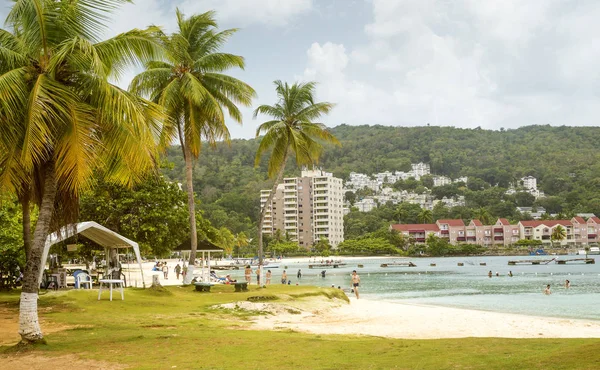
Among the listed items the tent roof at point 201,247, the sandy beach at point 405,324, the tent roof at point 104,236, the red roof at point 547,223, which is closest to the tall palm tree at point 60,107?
the sandy beach at point 405,324

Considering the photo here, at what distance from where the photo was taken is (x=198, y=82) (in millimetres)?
24016

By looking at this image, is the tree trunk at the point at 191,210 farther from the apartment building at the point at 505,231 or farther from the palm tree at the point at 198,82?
the apartment building at the point at 505,231

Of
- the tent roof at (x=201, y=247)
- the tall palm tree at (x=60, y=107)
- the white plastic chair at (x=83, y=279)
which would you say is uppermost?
the tall palm tree at (x=60, y=107)

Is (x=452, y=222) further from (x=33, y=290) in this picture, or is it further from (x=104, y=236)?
(x=33, y=290)

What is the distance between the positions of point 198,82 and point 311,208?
143331 millimetres

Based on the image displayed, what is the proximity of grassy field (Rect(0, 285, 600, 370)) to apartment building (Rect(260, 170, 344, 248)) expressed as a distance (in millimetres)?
147320

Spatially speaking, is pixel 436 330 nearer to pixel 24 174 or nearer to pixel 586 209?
pixel 24 174

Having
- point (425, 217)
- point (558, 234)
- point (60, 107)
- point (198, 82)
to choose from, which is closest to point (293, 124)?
point (198, 82)

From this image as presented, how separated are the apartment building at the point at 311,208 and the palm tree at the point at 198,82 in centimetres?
13699

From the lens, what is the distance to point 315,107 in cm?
2988

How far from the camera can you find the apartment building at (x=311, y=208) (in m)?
164

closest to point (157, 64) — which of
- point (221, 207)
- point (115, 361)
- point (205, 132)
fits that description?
point (205, 132)

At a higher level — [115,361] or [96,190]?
[96,190]

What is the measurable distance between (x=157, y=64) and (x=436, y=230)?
145543 millimetres
